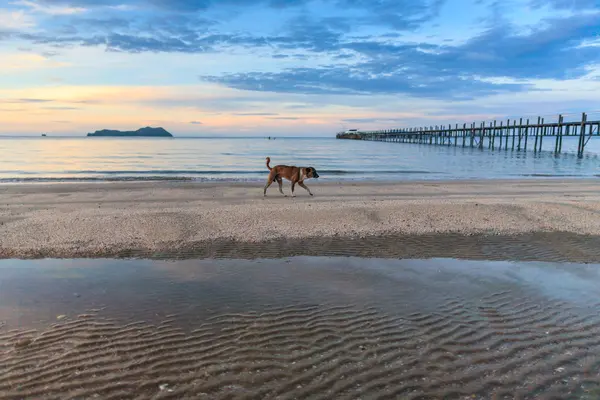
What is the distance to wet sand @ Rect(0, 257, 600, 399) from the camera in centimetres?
336

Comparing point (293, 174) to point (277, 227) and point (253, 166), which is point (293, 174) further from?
point (253, 166)

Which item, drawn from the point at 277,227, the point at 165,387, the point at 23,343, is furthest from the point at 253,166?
the point at 165,387

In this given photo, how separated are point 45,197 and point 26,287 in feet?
30.6

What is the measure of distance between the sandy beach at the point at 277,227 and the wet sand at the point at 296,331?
3.24ft

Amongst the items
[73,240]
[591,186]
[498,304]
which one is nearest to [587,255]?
[498,304]

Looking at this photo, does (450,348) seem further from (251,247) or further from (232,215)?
(232,215)

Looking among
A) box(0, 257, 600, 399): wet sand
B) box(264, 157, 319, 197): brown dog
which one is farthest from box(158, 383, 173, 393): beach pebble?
box(264, 157, 319, 197): brown dog

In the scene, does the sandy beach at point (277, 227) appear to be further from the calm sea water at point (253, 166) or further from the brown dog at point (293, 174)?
the calm sea water at point (253, 166)

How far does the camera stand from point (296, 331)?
4309 millimetres

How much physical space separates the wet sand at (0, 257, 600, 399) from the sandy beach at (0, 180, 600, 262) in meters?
0.99

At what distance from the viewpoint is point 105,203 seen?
12344 millimetres

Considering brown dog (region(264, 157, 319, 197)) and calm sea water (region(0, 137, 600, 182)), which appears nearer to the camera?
brown dog (region(264, 157, 319, 197))

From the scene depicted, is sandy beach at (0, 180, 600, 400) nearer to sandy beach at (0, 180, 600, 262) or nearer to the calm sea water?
sandy beach at (0, 180, 600, 262)

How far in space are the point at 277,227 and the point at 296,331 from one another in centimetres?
485
